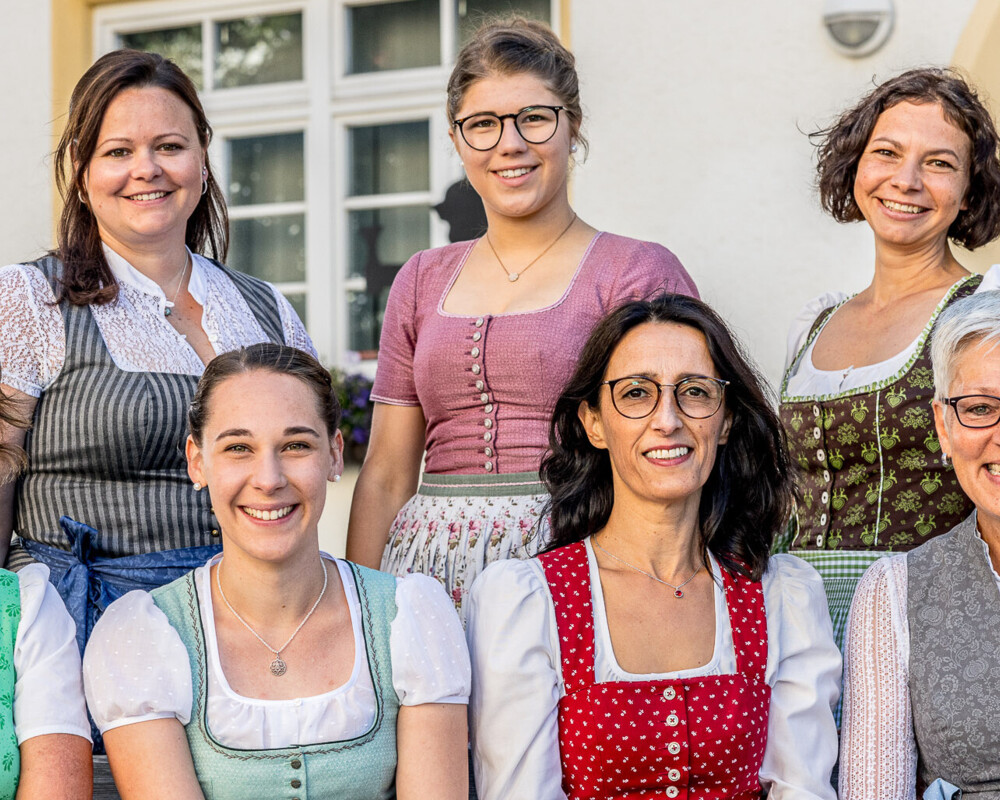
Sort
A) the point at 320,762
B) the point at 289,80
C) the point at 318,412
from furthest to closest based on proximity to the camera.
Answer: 1. the point at 289,80
2. the point at 318,412
3. the point at 320,762

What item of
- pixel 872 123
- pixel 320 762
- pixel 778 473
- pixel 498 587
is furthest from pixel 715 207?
pixel 320 762

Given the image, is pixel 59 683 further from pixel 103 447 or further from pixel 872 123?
pixel 872 123

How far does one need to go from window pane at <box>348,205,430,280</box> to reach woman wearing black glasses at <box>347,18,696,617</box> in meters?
2.51

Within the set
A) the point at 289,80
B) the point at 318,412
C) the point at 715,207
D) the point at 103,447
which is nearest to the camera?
the point at 318,412

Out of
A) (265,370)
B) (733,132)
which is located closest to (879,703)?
(265,370)

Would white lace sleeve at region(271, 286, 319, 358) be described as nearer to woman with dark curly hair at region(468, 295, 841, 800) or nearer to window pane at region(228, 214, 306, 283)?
woman with dark curly hair at region(468, 295, 841, 800)

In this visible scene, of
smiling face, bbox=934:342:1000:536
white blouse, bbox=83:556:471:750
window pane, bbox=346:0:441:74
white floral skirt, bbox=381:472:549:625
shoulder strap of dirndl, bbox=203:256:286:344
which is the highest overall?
window pane, bbox=346:0:441:74

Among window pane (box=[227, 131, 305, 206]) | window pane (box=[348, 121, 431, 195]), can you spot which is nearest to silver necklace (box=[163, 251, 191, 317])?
window pane (box=[348, 121, 431, 195])

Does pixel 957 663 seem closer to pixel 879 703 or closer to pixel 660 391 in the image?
pixel 879 703

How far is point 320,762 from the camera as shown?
2.21 metres

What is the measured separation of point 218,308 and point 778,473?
1.18m

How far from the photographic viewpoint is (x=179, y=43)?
5.64 m

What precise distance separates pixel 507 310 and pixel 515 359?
12cm

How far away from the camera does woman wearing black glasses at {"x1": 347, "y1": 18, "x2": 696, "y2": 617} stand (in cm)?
269
